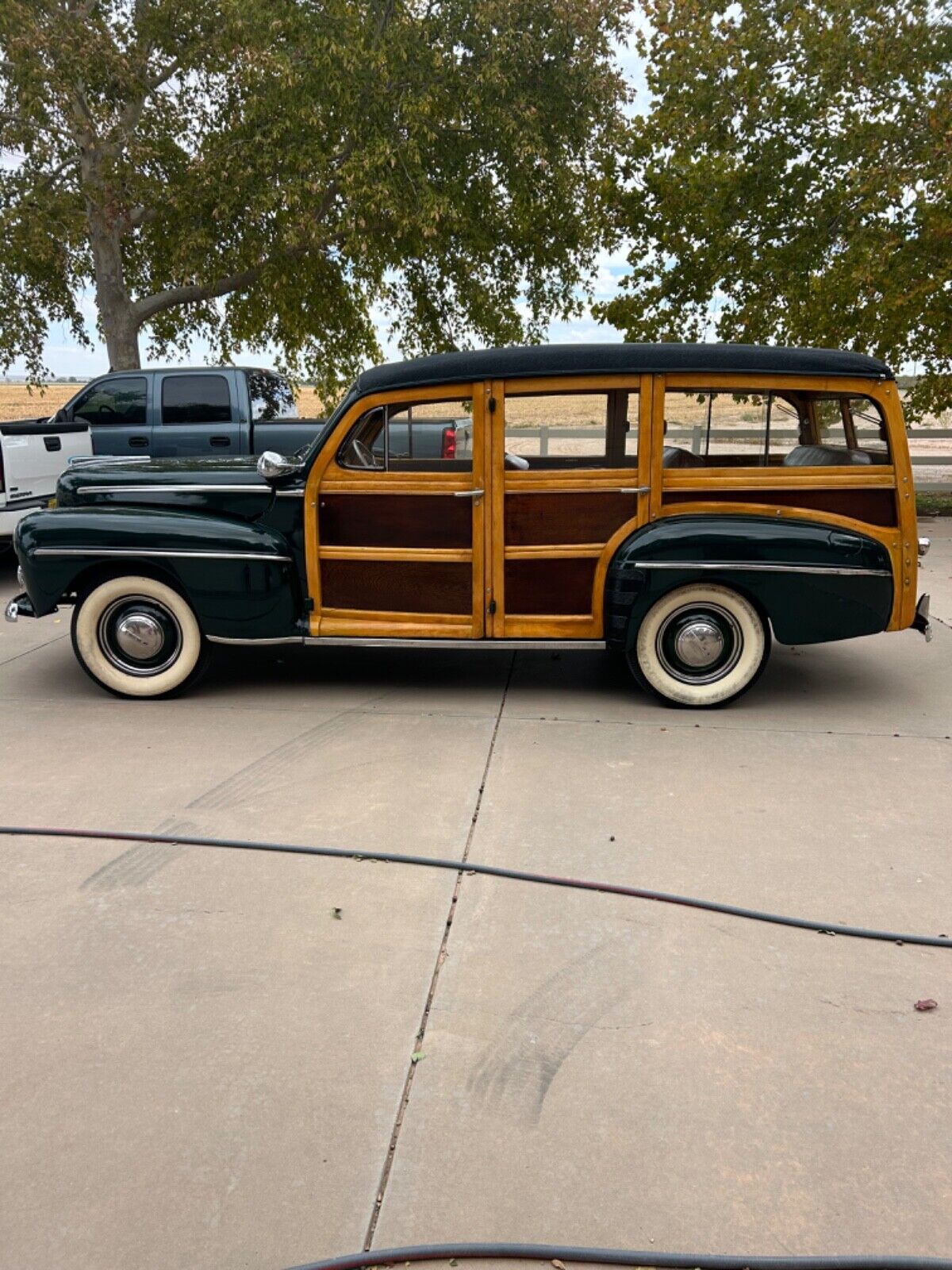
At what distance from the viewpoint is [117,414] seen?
1136 centimetres

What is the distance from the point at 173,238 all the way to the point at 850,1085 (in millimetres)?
15284

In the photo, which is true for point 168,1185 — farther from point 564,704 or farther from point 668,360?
point 668,360

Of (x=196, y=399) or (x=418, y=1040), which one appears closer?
(x=418, y=1040)

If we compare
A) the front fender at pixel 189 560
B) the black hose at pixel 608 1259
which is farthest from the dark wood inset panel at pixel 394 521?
the black hose at pixel 608 1259

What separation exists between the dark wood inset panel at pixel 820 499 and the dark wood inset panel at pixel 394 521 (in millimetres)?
1160

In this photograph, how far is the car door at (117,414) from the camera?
442 inches

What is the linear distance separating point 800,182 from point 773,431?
9.82 m

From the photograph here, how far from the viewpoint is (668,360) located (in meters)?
5.70

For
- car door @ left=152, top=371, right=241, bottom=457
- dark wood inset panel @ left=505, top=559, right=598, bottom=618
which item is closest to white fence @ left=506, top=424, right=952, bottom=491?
dark wood inset panel @ left=505, top=559, right=598, bottom=618

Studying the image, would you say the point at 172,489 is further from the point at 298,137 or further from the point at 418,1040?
the point at 298,137

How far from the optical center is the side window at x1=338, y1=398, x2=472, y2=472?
232 inches

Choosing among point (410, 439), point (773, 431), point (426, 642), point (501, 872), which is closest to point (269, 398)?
point (410, 439)

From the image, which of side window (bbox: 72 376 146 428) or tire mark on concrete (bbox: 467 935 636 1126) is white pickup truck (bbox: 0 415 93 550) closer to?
side window (bbox: 72 376 146 428)

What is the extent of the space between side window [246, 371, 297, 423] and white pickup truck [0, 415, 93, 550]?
208cm
